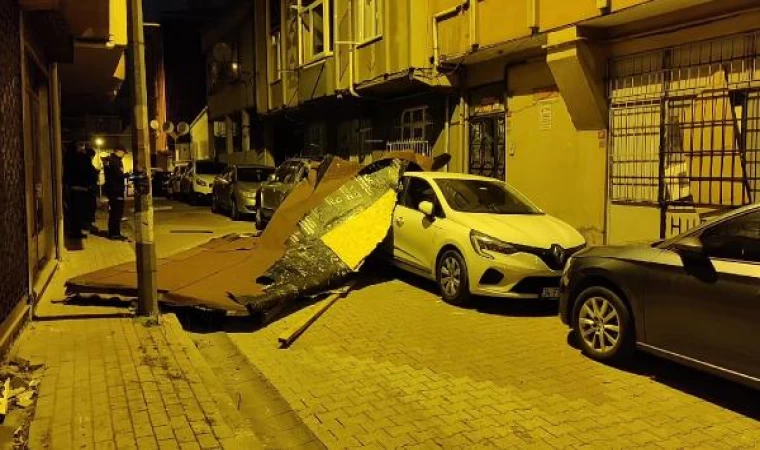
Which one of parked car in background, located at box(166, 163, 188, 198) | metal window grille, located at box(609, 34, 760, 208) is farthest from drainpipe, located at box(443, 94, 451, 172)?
parked car in background, located at box(166, 163, 188, 198)

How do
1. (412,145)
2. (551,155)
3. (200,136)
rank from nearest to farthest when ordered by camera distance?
1. (551,155)
2. (412,145)
3. (200,136)

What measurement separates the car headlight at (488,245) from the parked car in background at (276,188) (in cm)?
786

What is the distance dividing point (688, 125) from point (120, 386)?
819cm

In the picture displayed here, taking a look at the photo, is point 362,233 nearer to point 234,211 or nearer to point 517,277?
point 517,277

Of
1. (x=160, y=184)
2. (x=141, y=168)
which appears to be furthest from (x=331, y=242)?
(x=160, y=184)

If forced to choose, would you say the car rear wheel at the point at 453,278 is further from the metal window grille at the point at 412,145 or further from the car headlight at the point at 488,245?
the metal window grille at the point at 412,145

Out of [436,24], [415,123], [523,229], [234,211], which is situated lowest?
[234,211]

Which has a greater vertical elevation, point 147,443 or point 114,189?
point 114,189

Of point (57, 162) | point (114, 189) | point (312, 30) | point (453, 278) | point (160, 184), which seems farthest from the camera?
point (160, 184)

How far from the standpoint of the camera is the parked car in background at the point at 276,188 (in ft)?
51.6

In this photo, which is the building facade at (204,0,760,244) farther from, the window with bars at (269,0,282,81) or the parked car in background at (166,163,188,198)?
the parked car in background at (166,163,188,198)

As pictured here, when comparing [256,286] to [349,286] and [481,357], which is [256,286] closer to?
[349,286]

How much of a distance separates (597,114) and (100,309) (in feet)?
25.8

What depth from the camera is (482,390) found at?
5.55 metres
